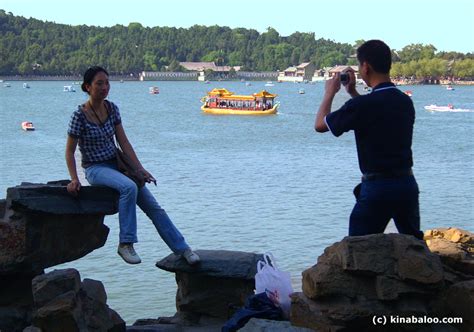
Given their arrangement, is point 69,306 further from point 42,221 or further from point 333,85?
point 333,85

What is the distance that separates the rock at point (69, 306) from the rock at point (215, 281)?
0.69 meters

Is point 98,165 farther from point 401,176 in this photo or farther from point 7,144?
point 7,144

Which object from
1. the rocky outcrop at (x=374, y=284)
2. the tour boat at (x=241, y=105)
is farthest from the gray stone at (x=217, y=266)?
the tour boat at (x=241, y=105)

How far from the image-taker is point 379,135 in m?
5.41

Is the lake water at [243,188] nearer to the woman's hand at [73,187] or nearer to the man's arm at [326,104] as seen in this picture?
the woman's hand at [73,187]

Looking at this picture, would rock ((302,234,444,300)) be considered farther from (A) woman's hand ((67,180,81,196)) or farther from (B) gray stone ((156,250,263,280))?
(A) woman's hand ((67,180,81,196))

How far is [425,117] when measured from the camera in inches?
2906

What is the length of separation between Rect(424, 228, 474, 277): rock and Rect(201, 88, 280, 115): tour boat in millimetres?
66174

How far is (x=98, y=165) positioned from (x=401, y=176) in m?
2.48

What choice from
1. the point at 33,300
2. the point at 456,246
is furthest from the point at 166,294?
the point at 456,246

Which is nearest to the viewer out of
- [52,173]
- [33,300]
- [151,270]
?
[33,300]

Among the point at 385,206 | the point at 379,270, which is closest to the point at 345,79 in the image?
the point at 385,206

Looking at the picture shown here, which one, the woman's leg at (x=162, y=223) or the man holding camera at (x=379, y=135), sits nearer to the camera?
the man holding camera at (x=379, y=135)

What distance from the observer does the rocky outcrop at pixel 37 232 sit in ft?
21.3
